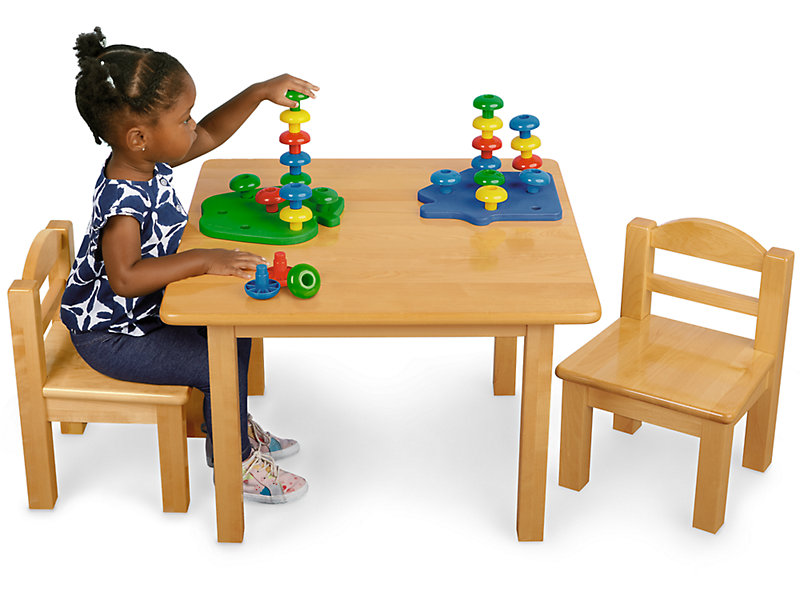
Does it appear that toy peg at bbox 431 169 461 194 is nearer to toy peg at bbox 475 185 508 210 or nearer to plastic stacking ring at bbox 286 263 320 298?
toy peg at bbox 475 185 508 210

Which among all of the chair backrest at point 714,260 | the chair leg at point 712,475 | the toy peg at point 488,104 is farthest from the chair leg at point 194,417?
the chair leg at point 712,475

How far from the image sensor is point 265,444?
387 centimetres

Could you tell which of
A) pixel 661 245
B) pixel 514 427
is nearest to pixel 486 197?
pixel 661 245

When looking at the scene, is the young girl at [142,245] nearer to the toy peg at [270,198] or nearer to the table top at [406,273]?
the table top at [406,273]

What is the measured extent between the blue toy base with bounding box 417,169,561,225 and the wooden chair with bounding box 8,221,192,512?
2.76 feet

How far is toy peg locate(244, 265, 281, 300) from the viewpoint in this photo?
10.4 feet

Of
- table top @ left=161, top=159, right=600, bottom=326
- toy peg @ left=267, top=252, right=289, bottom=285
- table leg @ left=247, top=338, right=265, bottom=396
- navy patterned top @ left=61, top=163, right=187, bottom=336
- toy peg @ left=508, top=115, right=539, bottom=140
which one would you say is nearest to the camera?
table top @ left=161, top=159, right=600, bottom=326

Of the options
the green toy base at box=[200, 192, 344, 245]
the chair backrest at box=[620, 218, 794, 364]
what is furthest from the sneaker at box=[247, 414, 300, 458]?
the chair backrest at box=[620, 218, 794, 364]

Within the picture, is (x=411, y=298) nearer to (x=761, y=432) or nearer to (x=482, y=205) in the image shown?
(x=482, y=205)

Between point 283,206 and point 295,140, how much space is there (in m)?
0.19

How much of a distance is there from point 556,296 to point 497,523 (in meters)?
0.75

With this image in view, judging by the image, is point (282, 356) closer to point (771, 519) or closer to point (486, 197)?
point (486, 197)

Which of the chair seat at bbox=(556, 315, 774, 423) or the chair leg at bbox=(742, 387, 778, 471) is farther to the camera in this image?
the chair leg at bbox=(742, 387, 778, 471)

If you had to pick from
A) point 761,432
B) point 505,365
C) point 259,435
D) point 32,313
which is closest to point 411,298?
point 259,435
